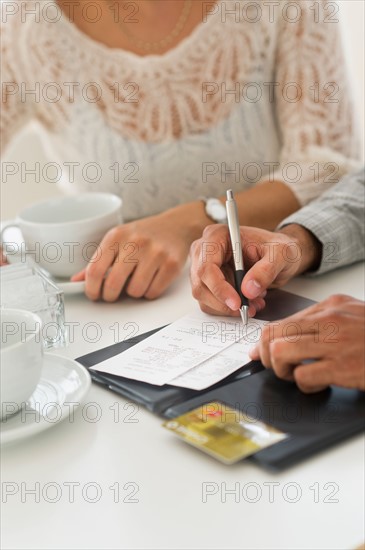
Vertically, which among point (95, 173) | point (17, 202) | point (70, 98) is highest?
point (70, 98)

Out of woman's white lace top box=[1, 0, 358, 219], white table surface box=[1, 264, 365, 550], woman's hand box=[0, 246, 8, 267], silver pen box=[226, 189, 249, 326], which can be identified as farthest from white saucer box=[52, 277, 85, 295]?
woman's white lace top box=[1, 0, 358, 219]

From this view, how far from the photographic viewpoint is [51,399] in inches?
34.1

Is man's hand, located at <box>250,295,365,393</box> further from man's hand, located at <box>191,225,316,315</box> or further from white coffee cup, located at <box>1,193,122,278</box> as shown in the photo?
white coffee cup, located at <box>1,193,122,278</box>

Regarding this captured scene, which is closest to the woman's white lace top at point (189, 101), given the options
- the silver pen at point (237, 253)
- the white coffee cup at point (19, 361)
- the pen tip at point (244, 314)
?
the silver pen at point (237, 253)

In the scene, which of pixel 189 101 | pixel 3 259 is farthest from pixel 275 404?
pixel 189 101

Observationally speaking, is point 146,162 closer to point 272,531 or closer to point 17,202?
point 17,202

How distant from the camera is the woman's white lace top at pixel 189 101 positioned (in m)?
1.59

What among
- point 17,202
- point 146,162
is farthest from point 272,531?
point 17,202

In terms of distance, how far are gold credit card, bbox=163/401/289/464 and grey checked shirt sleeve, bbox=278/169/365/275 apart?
0.46 metres

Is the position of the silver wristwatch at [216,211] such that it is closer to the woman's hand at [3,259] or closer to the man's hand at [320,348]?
the woman's hand at [3,259]

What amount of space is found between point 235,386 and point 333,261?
16.3 inches

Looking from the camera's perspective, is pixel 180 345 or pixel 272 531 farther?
pixel 180 345

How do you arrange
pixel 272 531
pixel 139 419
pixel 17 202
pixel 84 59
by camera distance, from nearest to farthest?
pixel 272 531 < pixel 139 419 < pixel 84 59 < pixel 17 202

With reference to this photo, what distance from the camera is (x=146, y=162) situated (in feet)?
5.45
